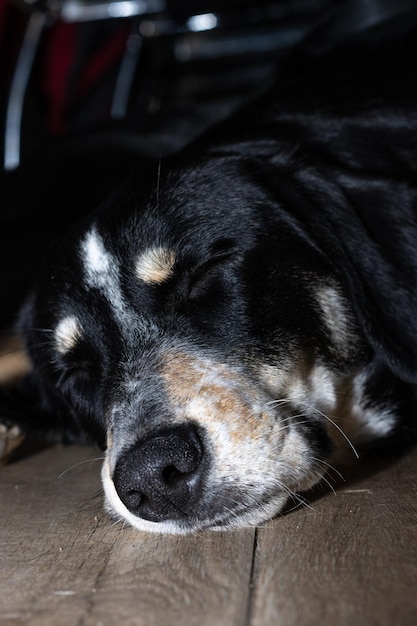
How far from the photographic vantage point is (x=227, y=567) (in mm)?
1385

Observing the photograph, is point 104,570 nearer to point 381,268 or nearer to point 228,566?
point 228,566

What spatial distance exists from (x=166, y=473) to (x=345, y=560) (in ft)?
1.13

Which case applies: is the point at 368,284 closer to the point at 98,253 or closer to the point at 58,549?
the point at 98,253

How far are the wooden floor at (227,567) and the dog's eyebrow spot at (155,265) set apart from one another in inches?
19.2

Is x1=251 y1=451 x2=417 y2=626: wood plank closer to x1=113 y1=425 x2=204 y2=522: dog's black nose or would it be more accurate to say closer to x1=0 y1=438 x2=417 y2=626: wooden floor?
x1=0 y1=438 x2=417 y2=626: wooden floor

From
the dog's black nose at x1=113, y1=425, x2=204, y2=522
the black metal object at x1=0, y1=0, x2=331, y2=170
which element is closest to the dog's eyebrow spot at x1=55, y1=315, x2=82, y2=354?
the dog's black nose at x1=113, y1=425, x2=204, y2=522

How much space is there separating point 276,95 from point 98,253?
0.87 meters

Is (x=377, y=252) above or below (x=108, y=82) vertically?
above

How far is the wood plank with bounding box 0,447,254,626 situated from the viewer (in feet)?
4.09

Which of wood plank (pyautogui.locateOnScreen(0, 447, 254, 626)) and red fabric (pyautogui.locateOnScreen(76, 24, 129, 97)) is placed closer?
wood plank (pyautogui.locateOnScreen(0, 447, 254, 626))

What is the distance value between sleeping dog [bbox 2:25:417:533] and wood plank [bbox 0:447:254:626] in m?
0.06

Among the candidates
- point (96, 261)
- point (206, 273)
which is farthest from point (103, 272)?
point (206, 273)

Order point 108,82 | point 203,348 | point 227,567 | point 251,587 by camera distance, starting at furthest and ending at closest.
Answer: point 108,82
point 203,348
point 227,567
point 251,587

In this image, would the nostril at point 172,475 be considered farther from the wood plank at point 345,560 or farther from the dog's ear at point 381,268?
the dog's ear at point 381,268
